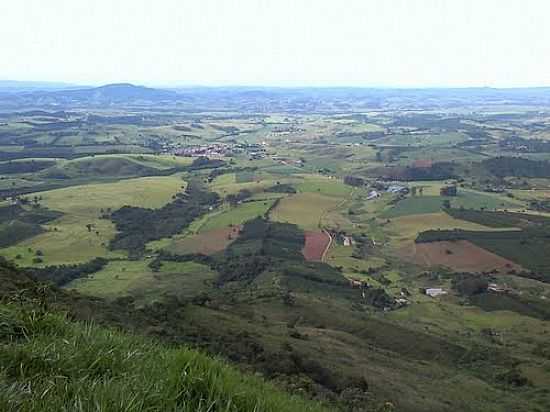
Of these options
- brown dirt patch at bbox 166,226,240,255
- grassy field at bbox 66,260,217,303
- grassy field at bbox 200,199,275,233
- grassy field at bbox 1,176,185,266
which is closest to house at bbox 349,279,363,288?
grassy field at bbox 66,260,217,303

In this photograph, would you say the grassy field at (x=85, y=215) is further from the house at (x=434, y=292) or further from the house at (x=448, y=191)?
the house at (x=448, y=191)

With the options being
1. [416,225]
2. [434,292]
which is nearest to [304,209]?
[416,225]

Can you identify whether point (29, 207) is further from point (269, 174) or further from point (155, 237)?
point (269, 174)

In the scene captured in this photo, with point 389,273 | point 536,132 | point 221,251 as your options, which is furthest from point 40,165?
point 536,132

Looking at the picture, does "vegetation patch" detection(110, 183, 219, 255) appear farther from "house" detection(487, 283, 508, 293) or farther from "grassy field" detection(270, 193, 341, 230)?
"house" detection(487, 283, 508, 293)

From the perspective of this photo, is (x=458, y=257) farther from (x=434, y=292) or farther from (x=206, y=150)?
(x=206, y=150)

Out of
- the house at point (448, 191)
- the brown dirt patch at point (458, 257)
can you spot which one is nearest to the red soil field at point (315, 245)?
the brown dirt patch at point (458, 257)
